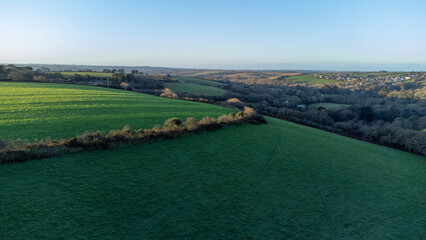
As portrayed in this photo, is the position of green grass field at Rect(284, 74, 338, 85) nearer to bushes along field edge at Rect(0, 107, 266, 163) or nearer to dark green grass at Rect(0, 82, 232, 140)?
dark green grass at Rect(0, 82, 232, 140)

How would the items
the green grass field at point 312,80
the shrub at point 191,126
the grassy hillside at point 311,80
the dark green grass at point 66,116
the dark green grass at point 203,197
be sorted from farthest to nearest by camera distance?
the grassy hillside at point 311,80 → the green grass field at point 312,80 → the shrub at point 191,126 → the dark green grass at point 66,116 → the dark green grass at point 203,197

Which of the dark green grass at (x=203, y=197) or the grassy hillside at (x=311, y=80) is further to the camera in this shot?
the grassy hillside at (x=311, y=80)

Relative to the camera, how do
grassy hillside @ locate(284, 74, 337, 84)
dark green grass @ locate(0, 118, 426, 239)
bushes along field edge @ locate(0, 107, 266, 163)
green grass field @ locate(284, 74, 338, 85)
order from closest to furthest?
dark green grass @ locate(0, 118, 426, 239) → bushes along field edge @ locate(0, 107, 266, 163) → green grass field @ locate(284, 74, 338, 85) → grassy hillside @ locate(284, 74, 337, 84)

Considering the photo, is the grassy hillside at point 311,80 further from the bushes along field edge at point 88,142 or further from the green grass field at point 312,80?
the bushes along field edge at point 88,142

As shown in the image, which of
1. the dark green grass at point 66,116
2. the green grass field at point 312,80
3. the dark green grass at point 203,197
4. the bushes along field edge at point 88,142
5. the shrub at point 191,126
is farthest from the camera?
the green grass field at point 312,80

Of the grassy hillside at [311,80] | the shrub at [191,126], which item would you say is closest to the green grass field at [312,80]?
the grassy hillside at [311,80]

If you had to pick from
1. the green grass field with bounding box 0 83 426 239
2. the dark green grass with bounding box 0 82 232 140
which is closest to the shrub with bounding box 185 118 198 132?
the green grass field with bounding box 0 83 426 239

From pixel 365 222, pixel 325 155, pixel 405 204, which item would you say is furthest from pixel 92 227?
pixel 325 155
